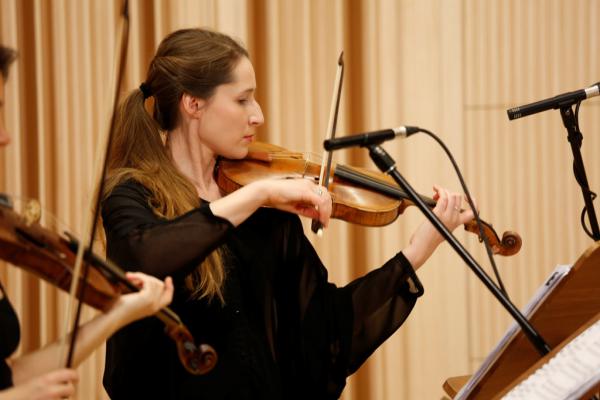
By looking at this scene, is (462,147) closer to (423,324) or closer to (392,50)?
(392,50)

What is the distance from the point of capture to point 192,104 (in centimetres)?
156

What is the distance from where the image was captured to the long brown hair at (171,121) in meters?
1.46

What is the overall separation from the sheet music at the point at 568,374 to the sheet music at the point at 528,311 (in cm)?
15

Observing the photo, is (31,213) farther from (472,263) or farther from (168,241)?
(472,263)

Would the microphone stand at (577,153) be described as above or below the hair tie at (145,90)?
below

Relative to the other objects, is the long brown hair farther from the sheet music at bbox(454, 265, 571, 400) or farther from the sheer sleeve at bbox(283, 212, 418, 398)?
the sheet music at bbox(454, 265, 571, 400)

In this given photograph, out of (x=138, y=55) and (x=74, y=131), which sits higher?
(x=138, y=55)

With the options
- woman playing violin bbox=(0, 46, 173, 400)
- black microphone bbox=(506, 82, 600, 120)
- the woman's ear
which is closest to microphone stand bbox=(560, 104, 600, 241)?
black microphone bbox=(506, 82, 600, 120)

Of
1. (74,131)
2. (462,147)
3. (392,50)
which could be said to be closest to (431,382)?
(462,147)

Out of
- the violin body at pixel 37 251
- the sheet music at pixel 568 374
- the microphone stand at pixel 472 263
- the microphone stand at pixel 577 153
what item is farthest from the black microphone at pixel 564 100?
the violin body at pixel 37 251

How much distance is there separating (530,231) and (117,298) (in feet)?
6.47

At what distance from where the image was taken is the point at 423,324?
2.58m

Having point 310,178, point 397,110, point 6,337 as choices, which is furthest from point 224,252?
point 397,110

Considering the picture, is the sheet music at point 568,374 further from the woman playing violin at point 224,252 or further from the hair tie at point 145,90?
the hair tie at point 145,90
